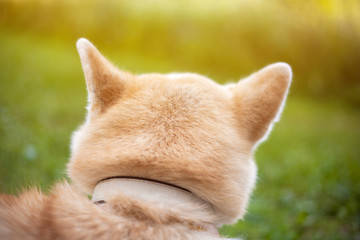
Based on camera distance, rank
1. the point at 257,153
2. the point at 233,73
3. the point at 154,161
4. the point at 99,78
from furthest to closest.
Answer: the point at 233,73
the point at 257,153
the point at 99,78
the point at 154,161

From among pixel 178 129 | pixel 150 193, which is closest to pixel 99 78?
pixel 178 129

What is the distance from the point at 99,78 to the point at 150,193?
2.31 feet

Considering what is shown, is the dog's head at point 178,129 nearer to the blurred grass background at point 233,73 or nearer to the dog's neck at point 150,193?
the dog's neck at point 150,193

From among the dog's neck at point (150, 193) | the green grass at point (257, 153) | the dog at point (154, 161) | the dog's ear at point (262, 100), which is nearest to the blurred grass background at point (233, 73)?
the green grass at point (257, 153)

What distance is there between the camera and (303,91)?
12.6m

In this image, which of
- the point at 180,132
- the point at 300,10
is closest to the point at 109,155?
the point at 180,132

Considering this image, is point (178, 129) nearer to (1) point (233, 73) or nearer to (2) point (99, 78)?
(2) point (99, 78)

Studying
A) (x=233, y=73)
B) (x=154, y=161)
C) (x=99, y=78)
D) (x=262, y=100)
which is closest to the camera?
(x=154, y=161)

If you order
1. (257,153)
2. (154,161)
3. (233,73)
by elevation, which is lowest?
(257,153)

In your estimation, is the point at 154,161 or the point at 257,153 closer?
the point at 154,161

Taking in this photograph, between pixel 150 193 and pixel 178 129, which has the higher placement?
pixel 178 129

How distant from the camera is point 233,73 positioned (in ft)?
41.3

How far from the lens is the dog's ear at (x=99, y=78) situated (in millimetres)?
1804

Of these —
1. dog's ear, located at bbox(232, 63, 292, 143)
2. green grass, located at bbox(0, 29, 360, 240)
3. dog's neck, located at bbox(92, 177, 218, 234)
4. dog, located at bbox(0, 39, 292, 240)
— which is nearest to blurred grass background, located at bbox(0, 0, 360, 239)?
green grass, located at bbox(0, 29, 360, 240)
